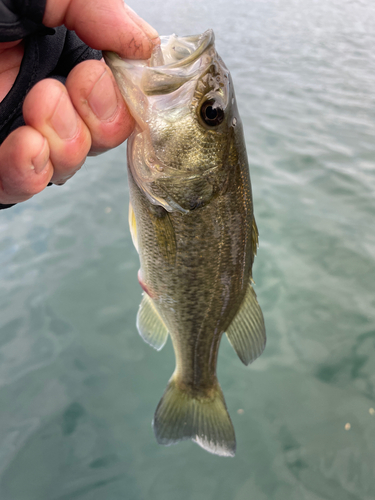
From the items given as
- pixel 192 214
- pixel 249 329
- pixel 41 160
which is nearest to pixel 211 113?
pixel 192 214

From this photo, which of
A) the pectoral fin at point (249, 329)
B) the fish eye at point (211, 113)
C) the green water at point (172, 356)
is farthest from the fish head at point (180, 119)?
the green water at point (172, 356)

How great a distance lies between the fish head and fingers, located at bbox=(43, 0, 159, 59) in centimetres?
6

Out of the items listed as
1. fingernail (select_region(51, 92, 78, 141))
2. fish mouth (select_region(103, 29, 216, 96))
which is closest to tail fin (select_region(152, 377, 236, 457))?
fingernail (select_region(51, 92, 78, 141))

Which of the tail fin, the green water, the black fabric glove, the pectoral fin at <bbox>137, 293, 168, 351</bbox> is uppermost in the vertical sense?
the black fabric glove

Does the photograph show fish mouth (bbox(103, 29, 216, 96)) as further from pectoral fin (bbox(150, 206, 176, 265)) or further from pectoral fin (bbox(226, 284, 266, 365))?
pectoral fin (bbox(226, 284, 266, 365))

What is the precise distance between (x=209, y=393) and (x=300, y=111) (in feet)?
22.2

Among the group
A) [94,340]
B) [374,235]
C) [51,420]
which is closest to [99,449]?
[51,420]

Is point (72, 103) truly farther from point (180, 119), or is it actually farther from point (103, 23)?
point (180, 119)

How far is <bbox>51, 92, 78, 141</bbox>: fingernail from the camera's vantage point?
1329 mm

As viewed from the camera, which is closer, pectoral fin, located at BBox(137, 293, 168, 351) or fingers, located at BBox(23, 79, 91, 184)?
fingers, located at BBox(23, 79, 91, 184)

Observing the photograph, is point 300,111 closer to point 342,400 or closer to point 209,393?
point 342,400

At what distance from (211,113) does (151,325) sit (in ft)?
4.03

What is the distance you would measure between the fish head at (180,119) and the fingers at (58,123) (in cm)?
21

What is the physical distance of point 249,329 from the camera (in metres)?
1.97
